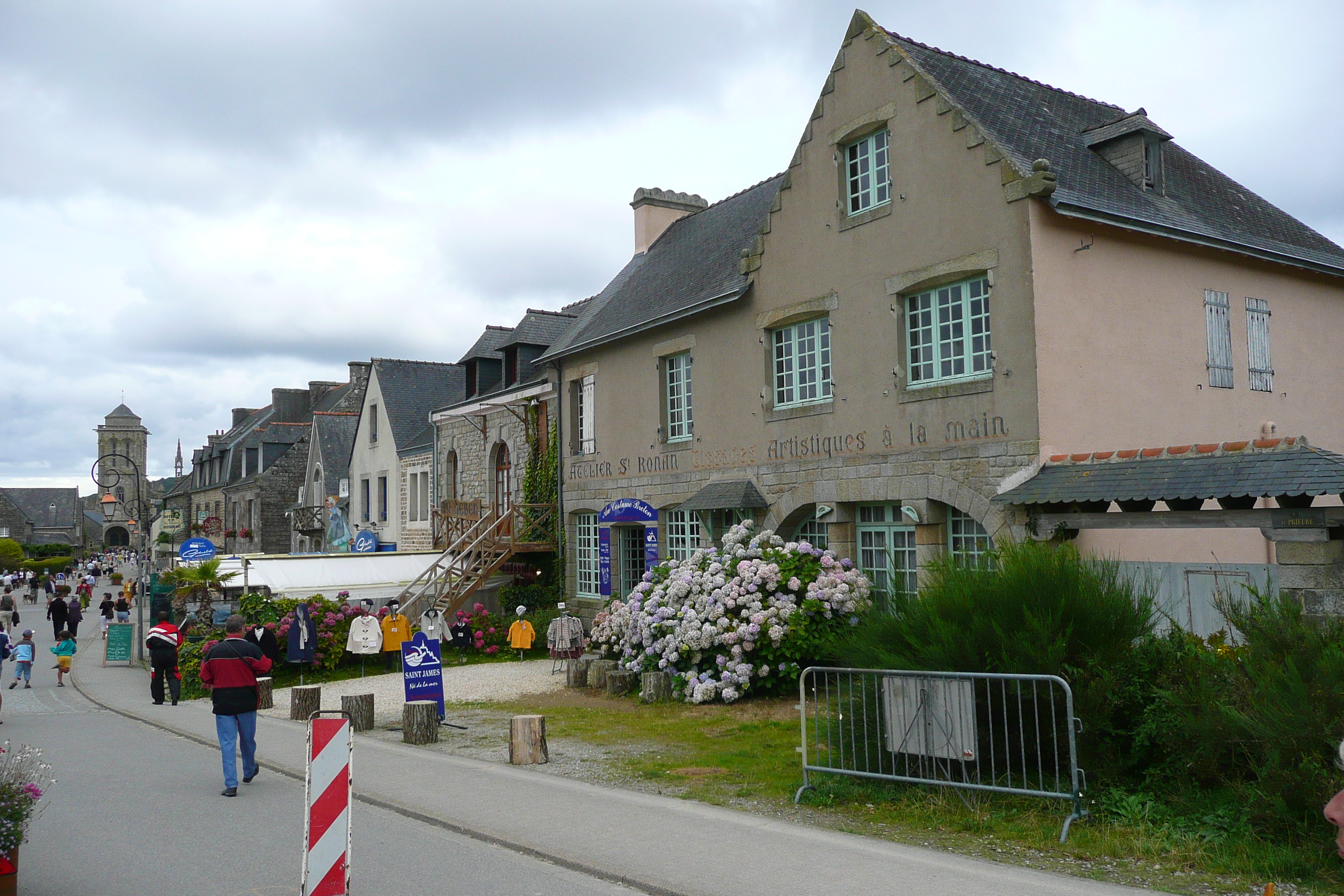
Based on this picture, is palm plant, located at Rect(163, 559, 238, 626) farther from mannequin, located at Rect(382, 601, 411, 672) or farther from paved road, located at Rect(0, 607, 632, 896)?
paved road, located at Rect(0, 607, 632, 896)

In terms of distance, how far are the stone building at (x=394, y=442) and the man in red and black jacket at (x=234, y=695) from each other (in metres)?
20.6

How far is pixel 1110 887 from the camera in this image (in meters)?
5.74

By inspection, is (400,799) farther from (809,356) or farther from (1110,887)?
(809,356)

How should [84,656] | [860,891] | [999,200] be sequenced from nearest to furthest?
[860,891], [999,200], [84,656]

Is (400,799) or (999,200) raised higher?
(999,200)

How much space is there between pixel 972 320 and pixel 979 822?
7450mm

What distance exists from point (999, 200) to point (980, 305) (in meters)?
1.28

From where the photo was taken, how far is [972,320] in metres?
13.0

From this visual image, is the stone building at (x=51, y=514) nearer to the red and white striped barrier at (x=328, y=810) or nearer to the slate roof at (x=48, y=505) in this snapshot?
the slate roof at (x=48, y=505)

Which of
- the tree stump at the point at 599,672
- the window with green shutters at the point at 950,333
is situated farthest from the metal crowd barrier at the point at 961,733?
the tree stump at the point at 599,672

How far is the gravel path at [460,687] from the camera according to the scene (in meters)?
15.9

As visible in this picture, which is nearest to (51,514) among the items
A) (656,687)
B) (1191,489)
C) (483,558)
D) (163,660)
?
(483,558)

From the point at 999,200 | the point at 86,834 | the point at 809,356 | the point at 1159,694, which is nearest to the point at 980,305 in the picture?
the point at 999,200

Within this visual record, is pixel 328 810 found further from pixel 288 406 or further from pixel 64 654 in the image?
pixel 288 406
